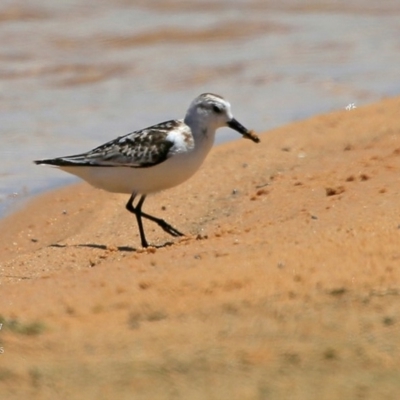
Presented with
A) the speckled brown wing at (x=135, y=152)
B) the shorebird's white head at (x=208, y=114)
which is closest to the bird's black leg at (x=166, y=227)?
the speckled brown wing at (x=135, y=152)

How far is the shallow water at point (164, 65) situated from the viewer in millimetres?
12461

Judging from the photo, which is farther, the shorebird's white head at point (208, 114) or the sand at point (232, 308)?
the shorebird's white head at point (208, 114)

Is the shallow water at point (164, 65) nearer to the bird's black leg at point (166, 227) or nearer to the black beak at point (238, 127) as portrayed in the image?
the bird's black leg at point (166, 227)

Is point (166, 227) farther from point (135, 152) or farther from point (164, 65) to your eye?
point (164, 65)

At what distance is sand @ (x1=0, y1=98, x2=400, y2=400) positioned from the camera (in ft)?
14.8

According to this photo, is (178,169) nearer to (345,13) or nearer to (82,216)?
(82,216)

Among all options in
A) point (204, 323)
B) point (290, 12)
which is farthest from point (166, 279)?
point (290, 12)

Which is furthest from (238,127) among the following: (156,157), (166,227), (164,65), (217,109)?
(164,65)

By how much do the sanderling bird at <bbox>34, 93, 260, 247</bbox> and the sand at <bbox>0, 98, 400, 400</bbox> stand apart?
1.54 ft

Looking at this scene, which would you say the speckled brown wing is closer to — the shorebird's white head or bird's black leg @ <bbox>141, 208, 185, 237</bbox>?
the shorebird's white head

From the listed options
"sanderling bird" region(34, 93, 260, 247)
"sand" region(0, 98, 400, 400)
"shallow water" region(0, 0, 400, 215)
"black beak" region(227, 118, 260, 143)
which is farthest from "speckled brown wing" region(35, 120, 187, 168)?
"shallow water" region(0, 0, 400, 215)

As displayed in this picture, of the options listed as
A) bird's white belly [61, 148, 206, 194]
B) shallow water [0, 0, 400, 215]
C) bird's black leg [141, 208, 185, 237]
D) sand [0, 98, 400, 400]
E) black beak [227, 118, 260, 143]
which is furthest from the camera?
shallow water [0, 0, 400, 215]

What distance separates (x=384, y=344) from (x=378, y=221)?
1904mm

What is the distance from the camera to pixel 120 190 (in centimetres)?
845
